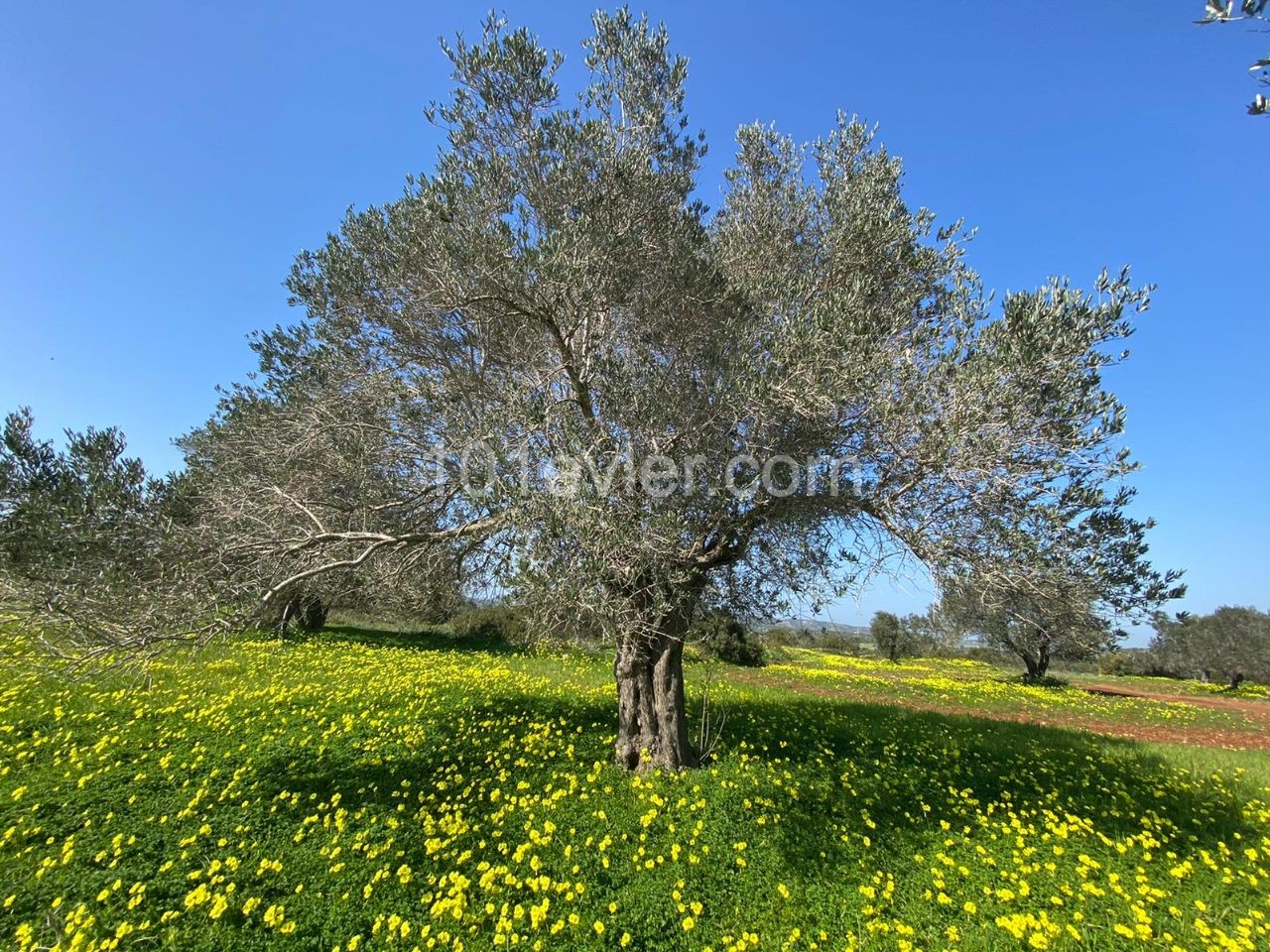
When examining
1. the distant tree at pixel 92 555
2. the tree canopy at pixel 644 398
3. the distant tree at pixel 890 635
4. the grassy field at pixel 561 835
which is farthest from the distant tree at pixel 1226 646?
the distant tree at pixel 92 555

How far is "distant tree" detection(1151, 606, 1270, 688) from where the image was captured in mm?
45156

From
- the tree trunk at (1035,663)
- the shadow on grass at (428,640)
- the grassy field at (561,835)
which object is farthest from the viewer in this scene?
the tree trunk at (1035,663)

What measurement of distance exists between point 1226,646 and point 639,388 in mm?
67802

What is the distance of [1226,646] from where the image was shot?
46750 millimetres

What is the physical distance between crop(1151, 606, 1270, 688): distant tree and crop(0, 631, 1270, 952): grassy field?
5037cm

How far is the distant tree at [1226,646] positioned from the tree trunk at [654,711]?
54.0 metres

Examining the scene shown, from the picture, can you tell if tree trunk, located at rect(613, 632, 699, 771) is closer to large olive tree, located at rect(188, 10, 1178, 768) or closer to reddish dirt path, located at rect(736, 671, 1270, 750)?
large olive tree, located at rect(188, 10, 1178, 768)

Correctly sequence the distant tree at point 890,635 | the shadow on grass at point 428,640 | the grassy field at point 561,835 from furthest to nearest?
the distant tree at point 890,635 < the shadow on grass at point 428,640 < the grassy field at point 561,835

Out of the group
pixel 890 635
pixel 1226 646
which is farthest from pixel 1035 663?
pixel 1226 646

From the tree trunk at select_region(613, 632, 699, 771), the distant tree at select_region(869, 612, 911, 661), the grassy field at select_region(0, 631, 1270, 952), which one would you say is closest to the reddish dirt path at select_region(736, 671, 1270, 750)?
the grassy field at select_region(0, 631, 1270, 952)

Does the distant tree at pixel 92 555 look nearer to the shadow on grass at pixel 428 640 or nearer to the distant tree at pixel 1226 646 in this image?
the shadow on grass at pixel 428 640

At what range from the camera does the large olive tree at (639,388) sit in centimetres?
623

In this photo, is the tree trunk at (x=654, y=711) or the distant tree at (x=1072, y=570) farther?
the tree trunk at (x=654, y=711)

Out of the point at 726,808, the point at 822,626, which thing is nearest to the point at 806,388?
the point at 822,626
